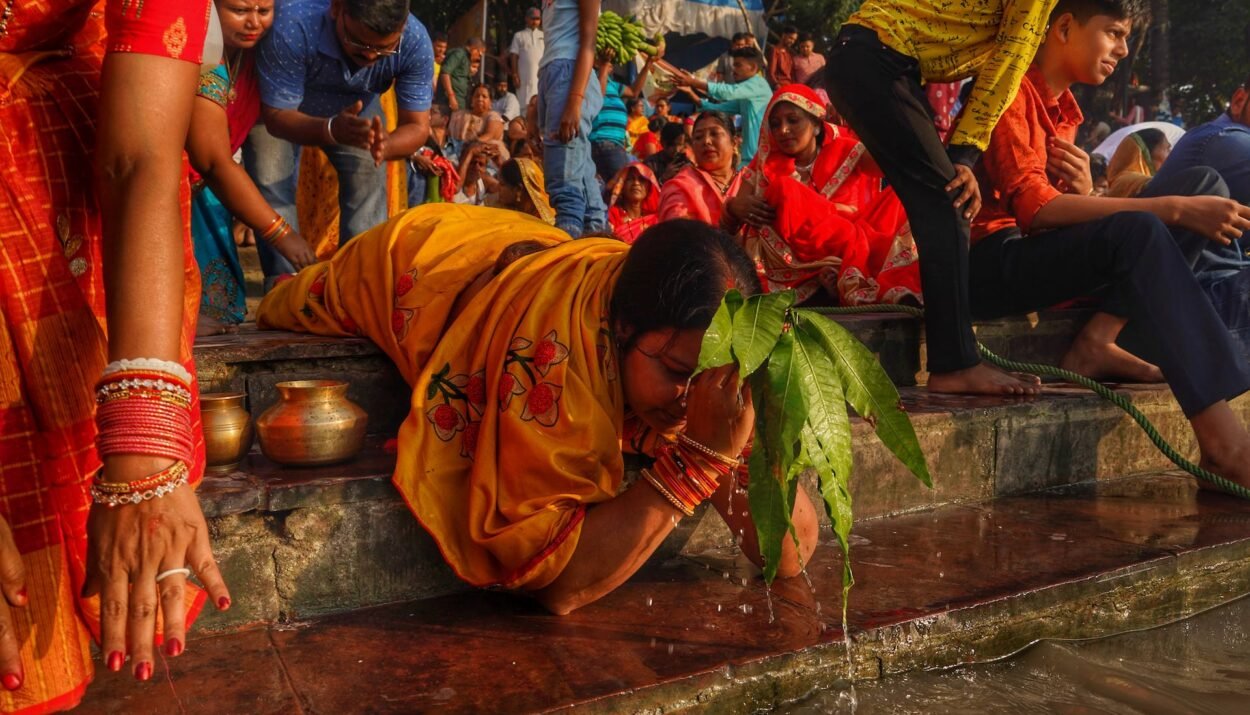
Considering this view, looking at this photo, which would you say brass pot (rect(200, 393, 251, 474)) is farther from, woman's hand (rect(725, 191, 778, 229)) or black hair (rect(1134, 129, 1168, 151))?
black hair (rect(1134, 129, 1168, 151))

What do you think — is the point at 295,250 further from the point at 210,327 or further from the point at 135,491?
the point at 135,491

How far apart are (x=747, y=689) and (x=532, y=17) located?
11.2 metres

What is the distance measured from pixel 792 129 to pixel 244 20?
9.43 ft

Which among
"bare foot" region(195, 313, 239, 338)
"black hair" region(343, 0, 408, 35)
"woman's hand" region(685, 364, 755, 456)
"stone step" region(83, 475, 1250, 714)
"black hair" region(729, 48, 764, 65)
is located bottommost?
"stone step" region(83, 475, 1250, 714)

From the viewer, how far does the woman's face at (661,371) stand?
229 centimetres

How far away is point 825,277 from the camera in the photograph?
5.03 metres

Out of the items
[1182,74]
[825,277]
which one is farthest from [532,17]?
[1182,74]

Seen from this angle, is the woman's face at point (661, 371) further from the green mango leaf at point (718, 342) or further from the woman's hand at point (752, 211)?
the woman's hand at point (752, 211)

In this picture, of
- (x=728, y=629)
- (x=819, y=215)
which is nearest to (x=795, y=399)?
(x=728, y=629)

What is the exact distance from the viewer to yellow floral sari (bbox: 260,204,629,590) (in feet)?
7.79

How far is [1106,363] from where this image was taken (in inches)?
179

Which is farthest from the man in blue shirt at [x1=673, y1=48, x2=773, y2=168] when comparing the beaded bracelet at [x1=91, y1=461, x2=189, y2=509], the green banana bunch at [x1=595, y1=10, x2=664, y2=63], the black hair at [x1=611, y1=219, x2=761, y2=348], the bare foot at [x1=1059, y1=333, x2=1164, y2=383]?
the beaded bracelet at [x1=91, y1=461, x2=189, y2=509]

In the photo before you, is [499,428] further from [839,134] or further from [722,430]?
[839,134]

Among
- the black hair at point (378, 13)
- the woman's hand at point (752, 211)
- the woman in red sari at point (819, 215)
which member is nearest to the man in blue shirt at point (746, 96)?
the woman in red sari at point (819, 215)
